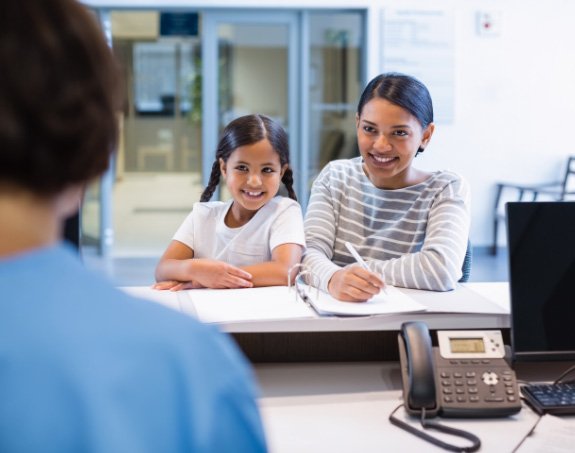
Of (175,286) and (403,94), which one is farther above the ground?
(403,94)

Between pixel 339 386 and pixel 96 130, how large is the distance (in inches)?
44.1

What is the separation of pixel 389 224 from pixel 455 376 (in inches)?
26.8

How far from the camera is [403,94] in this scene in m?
1.92

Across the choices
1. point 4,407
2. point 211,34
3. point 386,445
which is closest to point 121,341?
point 4,407

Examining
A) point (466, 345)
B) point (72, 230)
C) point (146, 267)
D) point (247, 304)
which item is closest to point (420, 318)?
point (466, 345)

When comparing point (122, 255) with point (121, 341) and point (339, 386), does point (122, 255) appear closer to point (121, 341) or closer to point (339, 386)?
point (339, 386)

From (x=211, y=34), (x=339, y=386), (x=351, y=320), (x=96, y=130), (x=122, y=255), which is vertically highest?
(x=211, y=34)

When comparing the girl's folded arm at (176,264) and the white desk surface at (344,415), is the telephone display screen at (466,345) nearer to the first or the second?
the white desk surface at (344,415)

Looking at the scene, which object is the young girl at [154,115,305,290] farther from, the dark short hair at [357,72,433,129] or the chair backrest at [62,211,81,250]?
the chair backrest at [62,211,81,250]

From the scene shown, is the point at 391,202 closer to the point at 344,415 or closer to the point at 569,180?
the point at 344,415

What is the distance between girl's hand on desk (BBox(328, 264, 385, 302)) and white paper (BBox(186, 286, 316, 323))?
→ 0.09 m

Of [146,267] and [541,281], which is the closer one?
[541,281]

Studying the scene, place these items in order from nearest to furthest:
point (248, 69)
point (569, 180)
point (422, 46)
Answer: point (422, 46)
point (248, 69)
point (569, 180)

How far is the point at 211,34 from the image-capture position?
6141mm
